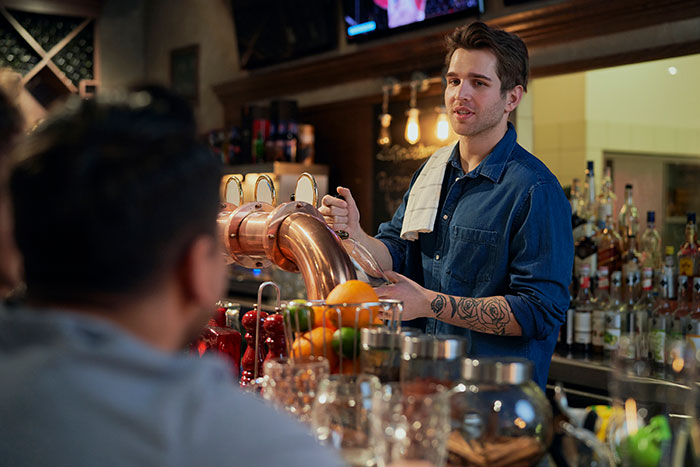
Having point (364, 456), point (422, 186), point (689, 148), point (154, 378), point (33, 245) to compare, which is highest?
point (689, 148)

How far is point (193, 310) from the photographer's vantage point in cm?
72

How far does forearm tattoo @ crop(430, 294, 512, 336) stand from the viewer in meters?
1.75

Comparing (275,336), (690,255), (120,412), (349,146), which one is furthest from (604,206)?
(120,412)

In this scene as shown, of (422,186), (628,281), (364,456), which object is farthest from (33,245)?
(628,281)

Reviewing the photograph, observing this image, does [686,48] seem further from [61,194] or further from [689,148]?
[61,194]

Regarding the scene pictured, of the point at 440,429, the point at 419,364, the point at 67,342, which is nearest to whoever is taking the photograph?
the point at 67,342

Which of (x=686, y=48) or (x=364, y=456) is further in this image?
(x=686, y=48)

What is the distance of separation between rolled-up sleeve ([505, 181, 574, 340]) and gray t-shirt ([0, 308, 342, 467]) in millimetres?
1202

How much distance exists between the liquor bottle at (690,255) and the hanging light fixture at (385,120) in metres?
1.91

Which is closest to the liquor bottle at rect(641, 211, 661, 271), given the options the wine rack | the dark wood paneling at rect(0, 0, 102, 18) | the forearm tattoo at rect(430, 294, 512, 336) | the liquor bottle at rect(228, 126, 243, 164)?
the forearm tattoo at rect(430, 294, 512, 336)

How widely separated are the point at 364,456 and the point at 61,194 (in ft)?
1.49

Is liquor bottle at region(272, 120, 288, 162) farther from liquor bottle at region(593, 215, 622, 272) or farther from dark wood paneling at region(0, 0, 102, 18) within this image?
dark wood paneling at region(0, 0, 102, 18)

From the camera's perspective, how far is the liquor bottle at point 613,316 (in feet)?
9.77

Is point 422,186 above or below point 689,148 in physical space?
below
